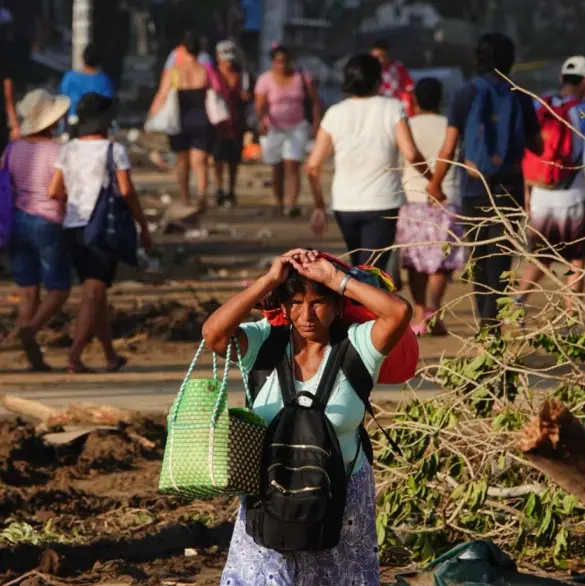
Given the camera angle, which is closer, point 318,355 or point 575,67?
point 318,355

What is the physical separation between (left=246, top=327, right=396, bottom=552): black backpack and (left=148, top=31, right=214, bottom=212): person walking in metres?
13.1

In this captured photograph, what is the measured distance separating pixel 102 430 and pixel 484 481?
9.53ft

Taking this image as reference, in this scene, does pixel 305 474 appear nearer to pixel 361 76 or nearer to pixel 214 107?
pixel 361 76

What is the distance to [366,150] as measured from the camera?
32.7 feet

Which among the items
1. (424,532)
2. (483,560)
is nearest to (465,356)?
(424,532)

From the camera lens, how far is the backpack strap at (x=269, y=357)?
4973 millimetres

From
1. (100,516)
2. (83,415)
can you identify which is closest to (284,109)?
(83,415)

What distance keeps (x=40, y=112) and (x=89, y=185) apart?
68cm

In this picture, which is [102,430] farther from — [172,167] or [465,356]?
[172,167]

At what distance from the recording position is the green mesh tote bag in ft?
15.4

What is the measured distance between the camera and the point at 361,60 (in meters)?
9.83

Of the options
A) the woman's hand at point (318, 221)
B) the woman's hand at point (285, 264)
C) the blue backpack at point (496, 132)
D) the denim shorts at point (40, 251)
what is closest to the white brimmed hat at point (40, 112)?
A: the denim shorts at point (40, 251)

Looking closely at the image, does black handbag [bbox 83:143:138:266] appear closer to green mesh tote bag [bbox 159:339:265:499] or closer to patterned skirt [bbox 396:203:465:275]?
patterned skirt [bbox 396:203:465:275]

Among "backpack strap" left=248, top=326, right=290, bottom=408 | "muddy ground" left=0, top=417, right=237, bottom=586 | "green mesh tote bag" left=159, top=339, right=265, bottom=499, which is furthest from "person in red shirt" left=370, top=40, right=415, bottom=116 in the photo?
"green mesh tote bag" left=159, top=339, right=265, bottom=499
